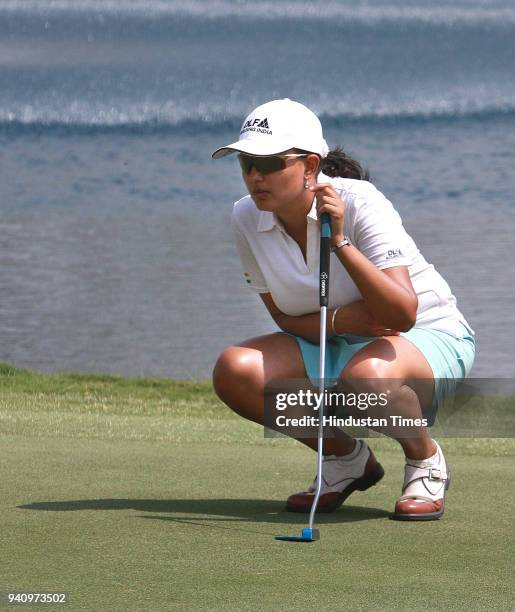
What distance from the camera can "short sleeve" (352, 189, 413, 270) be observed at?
11.7 feet

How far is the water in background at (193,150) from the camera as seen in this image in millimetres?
9938

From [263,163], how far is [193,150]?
19.9 metres

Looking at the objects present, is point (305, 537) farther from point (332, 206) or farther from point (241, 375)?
point (332, 206)

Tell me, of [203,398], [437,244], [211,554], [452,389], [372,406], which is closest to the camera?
[211,554]

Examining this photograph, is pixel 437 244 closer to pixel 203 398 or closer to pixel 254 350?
pixel 203 398

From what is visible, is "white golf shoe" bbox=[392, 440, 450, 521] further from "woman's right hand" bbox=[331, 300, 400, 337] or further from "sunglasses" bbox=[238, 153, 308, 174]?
"sunglasses" bbox=[238, 153, 308, 174]

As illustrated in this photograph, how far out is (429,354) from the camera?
371 cm

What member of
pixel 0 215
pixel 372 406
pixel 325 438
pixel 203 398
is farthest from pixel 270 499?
pixel 0 215

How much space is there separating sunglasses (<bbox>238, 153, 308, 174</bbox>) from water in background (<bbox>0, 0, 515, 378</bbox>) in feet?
15.9

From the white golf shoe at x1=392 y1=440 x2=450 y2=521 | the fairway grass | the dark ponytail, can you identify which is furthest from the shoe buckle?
the dark ponytail

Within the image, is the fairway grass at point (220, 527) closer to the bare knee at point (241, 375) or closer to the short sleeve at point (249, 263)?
the bare knee at point (241, 375)

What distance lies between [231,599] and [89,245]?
11120mm

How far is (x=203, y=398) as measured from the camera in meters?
7.20

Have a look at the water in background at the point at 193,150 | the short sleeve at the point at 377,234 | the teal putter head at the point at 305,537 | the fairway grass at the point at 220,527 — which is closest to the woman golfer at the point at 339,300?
the short sleeve at the point at 377,234
